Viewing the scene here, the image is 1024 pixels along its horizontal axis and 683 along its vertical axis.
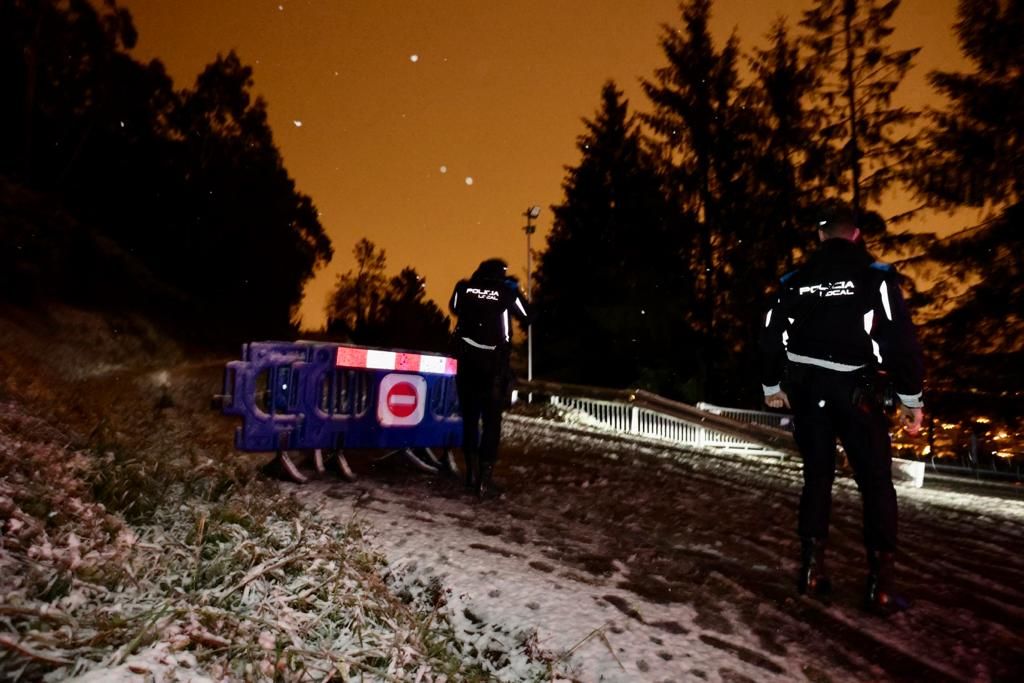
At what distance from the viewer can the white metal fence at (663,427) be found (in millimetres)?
15742

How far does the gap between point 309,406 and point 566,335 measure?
1171 inches

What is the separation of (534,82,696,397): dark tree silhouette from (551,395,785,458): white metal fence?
7503mm

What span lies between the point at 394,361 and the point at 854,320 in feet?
12.9

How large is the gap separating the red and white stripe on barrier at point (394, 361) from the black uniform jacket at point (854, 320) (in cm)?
300

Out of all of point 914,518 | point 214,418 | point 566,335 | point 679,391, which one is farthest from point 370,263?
point 914,518

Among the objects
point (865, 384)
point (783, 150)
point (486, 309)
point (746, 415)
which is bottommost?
point (746, 415)

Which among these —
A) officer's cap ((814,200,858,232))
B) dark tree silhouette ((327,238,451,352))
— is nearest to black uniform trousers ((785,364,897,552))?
officer's cap ((814,200,858,232))

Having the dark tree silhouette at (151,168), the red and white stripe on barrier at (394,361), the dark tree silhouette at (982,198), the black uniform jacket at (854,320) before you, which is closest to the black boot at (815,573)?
the black uniform jacket at (854,320)

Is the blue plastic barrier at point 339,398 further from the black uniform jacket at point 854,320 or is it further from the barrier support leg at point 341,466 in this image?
the black uniform jacket at point 854,320

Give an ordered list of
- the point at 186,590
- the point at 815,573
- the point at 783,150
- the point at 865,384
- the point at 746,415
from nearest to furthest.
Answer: the point at 186,590 → the point at 865,384 → the point at 815,573 → the point at 746,415 → the point at 783,150

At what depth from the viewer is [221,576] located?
3.28 m

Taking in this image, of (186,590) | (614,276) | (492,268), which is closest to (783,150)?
(614,276)

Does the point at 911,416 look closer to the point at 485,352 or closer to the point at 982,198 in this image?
the point at 485,352

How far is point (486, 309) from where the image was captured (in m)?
6.10
